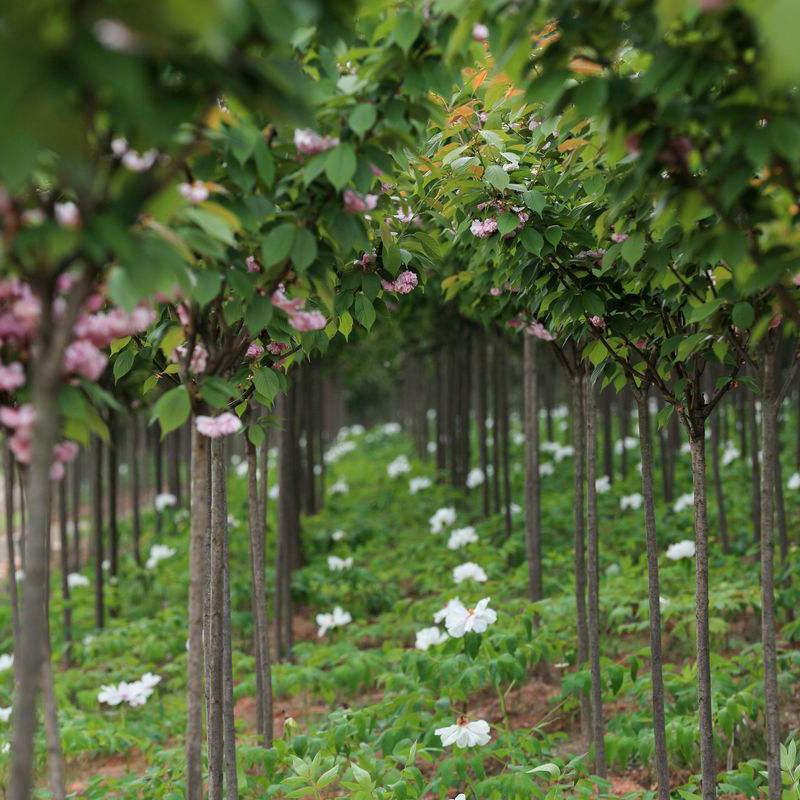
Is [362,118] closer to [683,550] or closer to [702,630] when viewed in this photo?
[702,630]

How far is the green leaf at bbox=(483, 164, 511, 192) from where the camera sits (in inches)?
103

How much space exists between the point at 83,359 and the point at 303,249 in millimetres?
606

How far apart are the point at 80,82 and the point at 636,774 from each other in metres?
4.21

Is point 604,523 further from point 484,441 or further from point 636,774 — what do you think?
point 636,774

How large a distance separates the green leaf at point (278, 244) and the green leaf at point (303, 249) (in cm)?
2

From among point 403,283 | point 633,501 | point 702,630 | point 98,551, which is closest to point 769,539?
point 702,630

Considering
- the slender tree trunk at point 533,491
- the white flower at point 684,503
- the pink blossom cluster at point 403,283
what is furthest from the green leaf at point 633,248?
the white flower at point 684,503

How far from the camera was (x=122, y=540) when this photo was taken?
11.8 meters

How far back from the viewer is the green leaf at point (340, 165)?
6.24 ft

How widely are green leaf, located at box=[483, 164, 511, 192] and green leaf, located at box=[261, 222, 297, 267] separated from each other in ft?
2.88

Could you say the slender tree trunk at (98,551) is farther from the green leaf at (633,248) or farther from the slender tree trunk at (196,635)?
the green leaf at (633,248)

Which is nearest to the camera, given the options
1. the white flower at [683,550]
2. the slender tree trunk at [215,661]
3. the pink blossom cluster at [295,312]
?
the pink blossom cluster at [295,312]

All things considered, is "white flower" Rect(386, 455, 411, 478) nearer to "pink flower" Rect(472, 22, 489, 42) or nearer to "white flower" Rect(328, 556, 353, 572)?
"white flower" Rect(328, 556, 353, 572)

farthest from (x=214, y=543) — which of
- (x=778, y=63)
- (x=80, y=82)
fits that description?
(x=778, y=63)
